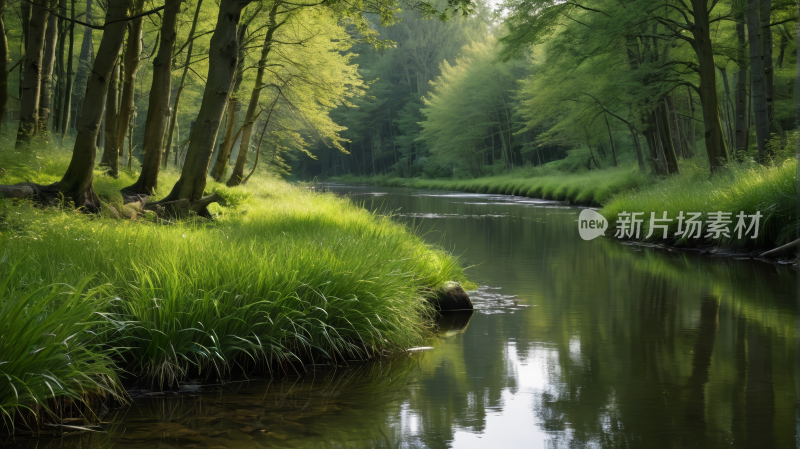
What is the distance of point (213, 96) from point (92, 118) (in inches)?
70.8

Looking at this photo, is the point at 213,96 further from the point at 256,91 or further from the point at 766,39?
the point at 766,39

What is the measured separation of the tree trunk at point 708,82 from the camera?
15344mm

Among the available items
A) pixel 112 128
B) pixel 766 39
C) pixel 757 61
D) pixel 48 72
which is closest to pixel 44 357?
pixel 112 128

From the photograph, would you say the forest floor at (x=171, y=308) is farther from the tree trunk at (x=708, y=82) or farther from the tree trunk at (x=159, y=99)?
the tree trunk at (x=708, y=82)

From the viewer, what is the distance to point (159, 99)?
40.2 feet

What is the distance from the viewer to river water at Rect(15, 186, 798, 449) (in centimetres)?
363

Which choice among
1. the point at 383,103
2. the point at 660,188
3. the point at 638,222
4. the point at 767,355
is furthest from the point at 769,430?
the point at 383,103

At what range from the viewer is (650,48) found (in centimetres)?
1986

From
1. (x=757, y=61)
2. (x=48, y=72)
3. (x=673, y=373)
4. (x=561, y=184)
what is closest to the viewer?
(x=673, y=373)

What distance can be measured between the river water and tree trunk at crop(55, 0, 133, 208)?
18.3 feet

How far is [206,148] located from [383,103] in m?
61.8

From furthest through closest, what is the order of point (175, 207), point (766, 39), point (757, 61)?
point (766, 39), point (757, 61), point (175, 207)

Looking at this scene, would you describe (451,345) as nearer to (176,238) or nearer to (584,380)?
(584,380)

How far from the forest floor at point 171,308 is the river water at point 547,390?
233 mm
